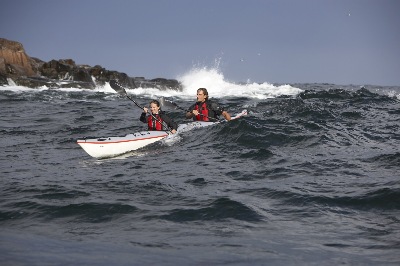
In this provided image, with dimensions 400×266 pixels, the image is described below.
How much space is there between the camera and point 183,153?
38.0 feet

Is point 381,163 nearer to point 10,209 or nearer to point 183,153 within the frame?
point 183,153

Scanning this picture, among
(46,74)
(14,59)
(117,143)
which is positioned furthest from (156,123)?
(46,74)

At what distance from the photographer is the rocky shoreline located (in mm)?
35375

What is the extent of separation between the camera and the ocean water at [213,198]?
5.07m

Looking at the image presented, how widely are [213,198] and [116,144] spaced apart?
4.97 meters

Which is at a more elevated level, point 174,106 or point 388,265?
point 174,106

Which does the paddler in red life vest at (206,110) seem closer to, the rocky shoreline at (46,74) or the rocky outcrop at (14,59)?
the rocky shoreline at (46,74)

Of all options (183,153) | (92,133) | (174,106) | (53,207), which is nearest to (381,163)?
(183,153)

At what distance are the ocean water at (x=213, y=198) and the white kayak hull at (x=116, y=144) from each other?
0.78 ft

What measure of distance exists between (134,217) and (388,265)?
3215 mm

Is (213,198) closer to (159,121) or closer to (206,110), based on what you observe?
(159,121)

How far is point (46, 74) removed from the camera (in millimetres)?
41188

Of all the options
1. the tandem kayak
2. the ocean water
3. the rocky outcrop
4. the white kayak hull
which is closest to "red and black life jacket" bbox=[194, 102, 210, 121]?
the ocean water

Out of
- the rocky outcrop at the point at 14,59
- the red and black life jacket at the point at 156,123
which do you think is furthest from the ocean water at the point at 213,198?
the rocky outcrop at the point at 14,59
